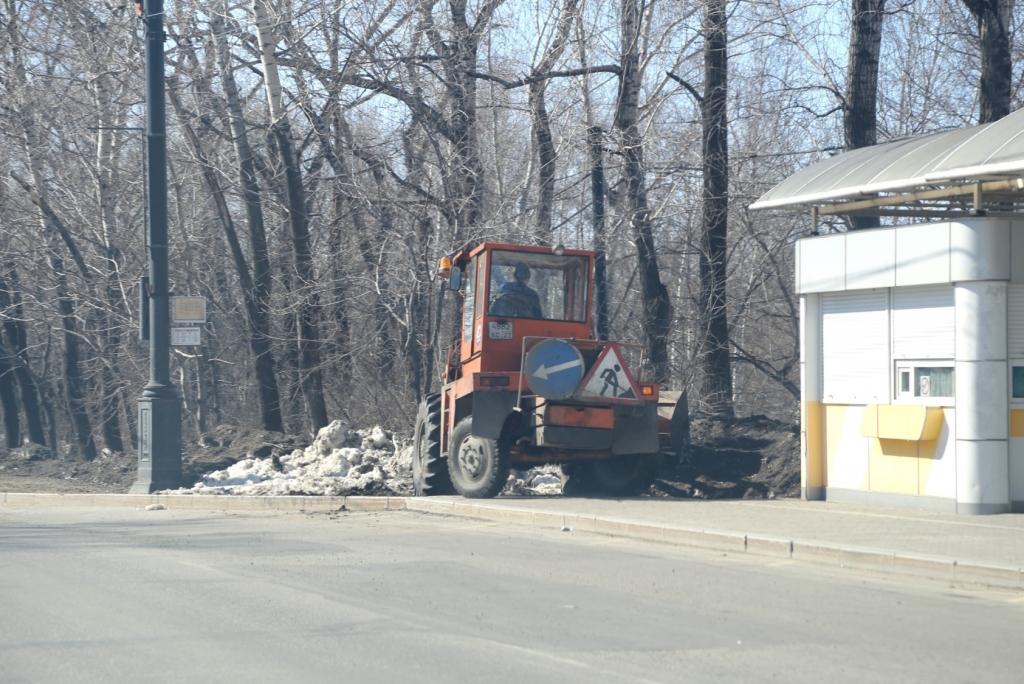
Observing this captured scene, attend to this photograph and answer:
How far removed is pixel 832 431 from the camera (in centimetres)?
1277

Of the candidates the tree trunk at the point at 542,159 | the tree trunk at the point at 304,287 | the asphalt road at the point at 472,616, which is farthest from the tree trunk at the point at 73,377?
the asphalt road at the point at 472,616

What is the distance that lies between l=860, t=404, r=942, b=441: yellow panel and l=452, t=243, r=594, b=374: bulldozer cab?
13.1 feet

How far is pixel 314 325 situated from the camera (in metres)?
21.5

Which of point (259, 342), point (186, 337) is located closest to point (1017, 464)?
point (186, 337)

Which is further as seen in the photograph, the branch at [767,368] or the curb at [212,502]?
the branch at [767,368]

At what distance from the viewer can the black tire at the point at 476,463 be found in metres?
13.4

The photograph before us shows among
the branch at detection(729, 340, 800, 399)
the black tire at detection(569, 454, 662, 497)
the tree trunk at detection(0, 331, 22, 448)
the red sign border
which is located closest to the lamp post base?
the black tire at detection(569, 454, 662, 497)

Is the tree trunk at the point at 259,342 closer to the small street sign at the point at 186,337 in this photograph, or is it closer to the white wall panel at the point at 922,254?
the small street sign at the point at 186,337

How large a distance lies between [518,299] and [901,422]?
16.8 feet

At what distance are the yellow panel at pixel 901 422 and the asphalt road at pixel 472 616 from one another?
9.92 ft

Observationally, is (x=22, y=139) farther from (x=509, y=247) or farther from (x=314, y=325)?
(x=509, y=247)

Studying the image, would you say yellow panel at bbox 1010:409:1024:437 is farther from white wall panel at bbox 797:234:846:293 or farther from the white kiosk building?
white wall panel at bbox 797:234:846:293

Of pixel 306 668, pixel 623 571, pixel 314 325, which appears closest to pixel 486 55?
pixel 314 325

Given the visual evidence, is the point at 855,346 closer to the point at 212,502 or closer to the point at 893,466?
the point at 893,466
